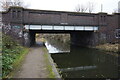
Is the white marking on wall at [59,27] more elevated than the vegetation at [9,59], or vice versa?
the white marking on wall at [59,27]

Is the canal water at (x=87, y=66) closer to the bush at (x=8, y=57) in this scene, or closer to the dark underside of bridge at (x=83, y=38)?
the bush at (x=8, y=57)

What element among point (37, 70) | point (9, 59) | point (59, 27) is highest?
point (59, 27)

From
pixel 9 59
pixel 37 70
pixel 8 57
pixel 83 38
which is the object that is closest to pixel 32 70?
pixel 37 70

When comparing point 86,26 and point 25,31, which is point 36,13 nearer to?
point 25,31

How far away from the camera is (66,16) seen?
22.0 meters

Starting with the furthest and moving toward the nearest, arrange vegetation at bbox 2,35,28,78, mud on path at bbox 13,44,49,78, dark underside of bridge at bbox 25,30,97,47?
dark underside of bridge at bbox 25,30,97,47 < vegetation at bbox 2,35,28,78 < mud on path at bbox 13,44,49,78

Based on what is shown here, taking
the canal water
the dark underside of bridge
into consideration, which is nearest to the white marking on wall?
the dark underside of bridge

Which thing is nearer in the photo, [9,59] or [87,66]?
[9,59]

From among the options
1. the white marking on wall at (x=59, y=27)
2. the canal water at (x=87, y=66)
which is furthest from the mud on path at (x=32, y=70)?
the white marking on wall at (x=59, y=27)

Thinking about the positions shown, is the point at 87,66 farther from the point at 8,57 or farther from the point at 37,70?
the point at 8,57

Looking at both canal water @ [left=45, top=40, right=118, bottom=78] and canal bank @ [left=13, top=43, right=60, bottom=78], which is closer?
canal bank @ [left=13, top=43, right=60, bottom=78]

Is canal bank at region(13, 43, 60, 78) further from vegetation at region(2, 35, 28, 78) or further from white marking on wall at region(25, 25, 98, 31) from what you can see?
white marking on wall at region(25, 25, 98, 31)

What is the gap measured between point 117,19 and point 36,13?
48.4ft

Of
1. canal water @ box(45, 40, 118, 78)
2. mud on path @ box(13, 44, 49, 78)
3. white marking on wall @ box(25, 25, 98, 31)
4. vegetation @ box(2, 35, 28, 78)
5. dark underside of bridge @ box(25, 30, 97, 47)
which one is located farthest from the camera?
dark underside of bridge @ box(25, 30, 97, 47)
